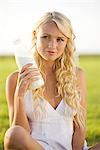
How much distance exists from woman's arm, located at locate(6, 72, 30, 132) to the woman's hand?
0.09 ft

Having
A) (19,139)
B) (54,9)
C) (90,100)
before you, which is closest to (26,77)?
(19,139)

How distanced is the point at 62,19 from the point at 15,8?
1353 millimetres

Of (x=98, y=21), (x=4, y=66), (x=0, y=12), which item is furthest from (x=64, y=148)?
(x=4, y=66)

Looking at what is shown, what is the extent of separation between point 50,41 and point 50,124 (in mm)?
325

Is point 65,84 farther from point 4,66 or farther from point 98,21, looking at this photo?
point 4,66

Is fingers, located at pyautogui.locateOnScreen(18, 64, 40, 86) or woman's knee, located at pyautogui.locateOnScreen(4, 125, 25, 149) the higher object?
→ fingers, located at pyautogui.locateOnScreen(18, 64, 40, 86)

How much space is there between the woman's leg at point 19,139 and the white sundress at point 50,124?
0.13m

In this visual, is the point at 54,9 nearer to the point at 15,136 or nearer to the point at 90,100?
the point at 15,136

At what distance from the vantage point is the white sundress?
1.91 m

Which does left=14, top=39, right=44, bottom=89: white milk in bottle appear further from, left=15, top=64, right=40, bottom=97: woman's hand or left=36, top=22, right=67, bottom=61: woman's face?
left=36, top=22, right=67, bottom=61: woman's face

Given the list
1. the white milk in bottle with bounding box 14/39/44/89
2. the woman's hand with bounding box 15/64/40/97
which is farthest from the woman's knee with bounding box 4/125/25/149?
the white milk in bottle with bounding box 14/39/44/89

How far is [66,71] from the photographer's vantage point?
6.53 ft

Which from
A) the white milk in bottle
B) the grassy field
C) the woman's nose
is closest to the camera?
the white milk in bottle

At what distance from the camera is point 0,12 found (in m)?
3.32
